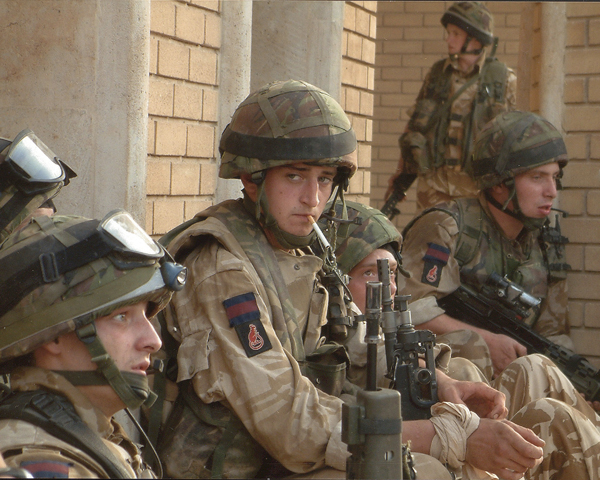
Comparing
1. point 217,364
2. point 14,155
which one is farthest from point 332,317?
point 14,155

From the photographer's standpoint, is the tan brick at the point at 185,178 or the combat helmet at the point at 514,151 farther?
the combat helmet at the point at 514,151

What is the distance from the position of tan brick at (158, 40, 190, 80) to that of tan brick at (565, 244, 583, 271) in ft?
9.82

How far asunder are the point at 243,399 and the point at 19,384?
29.7 inches

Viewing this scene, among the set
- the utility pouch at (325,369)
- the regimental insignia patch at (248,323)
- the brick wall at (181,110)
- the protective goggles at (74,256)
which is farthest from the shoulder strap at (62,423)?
the brick wall at (181,110)

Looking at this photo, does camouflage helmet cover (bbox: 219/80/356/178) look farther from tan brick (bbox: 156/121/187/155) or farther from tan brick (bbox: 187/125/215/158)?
tan brick (bbox: 187/125/215/158)

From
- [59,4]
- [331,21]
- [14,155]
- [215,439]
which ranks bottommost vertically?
[215,439]

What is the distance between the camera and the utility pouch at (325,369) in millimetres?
2814

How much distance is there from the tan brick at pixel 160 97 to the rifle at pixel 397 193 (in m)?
3.42

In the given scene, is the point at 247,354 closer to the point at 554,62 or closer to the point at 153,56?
the point at 153,56

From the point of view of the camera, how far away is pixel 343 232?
3785 millimetres

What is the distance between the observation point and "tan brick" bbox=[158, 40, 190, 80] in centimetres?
357

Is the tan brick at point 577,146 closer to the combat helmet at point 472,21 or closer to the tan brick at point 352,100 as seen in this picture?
the tan brick at point 352,100

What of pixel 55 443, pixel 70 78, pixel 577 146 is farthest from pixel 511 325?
pixel 55 443

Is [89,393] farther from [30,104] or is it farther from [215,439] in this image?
[30,104]
